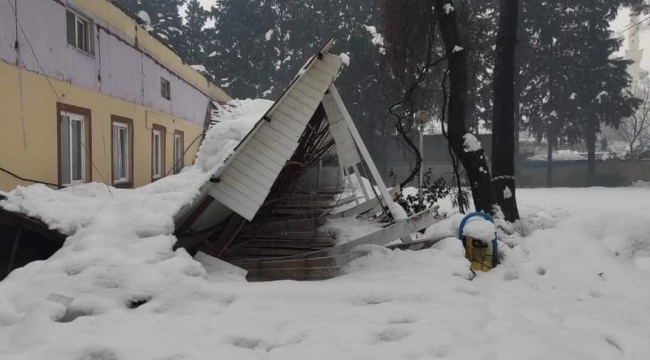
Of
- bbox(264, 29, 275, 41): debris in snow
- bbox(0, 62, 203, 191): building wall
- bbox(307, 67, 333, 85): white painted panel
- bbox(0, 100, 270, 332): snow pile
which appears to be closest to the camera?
bbox(0, 100, 270, 332): snow pile

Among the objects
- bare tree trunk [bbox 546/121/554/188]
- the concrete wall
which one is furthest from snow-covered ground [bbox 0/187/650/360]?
bare tree trunk [bbox 546/121/554/188]

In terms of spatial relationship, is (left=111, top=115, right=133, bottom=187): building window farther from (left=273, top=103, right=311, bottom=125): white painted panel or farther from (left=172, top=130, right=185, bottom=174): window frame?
(left=273, top=103, right=311, bottom=125): white painted panel

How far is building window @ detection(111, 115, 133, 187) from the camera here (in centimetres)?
951

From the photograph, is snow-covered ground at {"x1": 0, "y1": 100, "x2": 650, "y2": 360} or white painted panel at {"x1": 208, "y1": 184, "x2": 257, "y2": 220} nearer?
snow-covered ground at {"x1": 0, "y1": 100, "x2": 650, "y2": 360}

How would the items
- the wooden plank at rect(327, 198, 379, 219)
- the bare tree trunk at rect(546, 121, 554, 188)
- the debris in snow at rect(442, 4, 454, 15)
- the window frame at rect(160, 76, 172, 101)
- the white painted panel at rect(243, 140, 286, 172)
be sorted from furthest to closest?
the bare tree trunk at rect(546, 121, 554, 188) → the window frame at rect(160, 76, 172, 101) → the wooden plank at rect(327, 198, 379, 219) → the debris in snow at rect(442, 4, 454, 15) → the white painted panel at rect(243, 140, 286, 172)

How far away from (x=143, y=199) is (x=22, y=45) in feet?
9.20

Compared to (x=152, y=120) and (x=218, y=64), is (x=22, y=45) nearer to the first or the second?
(x=152, y=120)

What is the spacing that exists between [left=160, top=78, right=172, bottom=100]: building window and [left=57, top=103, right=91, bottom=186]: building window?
450cm

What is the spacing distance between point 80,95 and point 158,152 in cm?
484

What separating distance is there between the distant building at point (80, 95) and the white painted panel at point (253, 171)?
128 inches

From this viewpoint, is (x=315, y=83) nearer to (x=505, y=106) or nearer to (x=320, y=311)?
(x=320, y=311)

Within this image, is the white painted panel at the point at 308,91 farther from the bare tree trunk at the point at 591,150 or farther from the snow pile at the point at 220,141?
the bare tree trunk at the point at 591,150

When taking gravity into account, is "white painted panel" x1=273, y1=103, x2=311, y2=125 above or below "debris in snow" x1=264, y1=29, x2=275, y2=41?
below

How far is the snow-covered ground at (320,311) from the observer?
308cm
